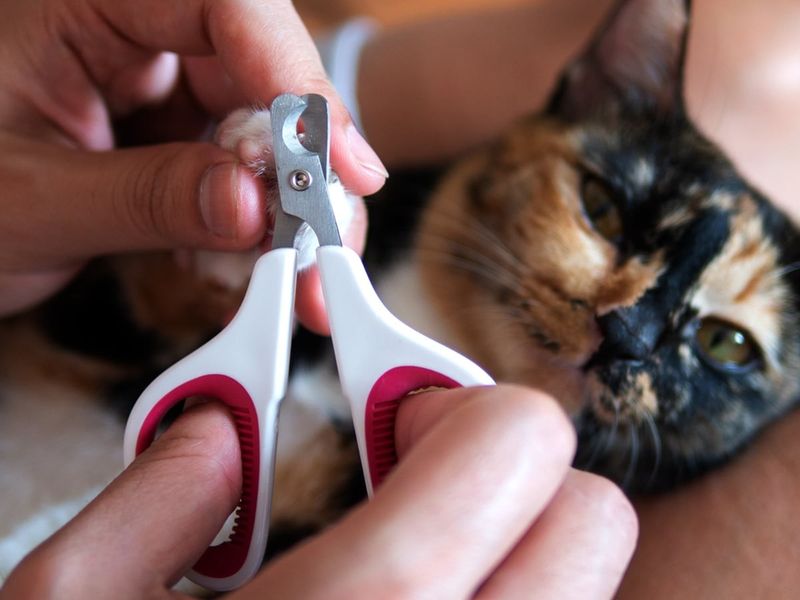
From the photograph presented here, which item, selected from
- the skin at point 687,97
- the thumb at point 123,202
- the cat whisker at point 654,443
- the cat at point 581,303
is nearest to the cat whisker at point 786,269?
the cat at point 581,303

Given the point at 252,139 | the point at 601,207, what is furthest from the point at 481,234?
the point at 252,139

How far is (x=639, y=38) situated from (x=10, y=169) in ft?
2.44

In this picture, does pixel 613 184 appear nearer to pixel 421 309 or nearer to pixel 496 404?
pixel 421 309

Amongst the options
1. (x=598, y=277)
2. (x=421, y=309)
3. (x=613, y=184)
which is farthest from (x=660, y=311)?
(x=421, y=309)

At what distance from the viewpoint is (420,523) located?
314mm

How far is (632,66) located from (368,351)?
68 cm

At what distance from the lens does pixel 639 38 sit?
0.89 meters

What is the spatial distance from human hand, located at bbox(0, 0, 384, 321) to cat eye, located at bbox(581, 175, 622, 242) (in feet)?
1.23

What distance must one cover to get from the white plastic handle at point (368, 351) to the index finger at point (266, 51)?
99mm

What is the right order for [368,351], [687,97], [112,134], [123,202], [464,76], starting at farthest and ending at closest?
[464,76] < [687,97] < [112,134] < [123,202] < [368,351]

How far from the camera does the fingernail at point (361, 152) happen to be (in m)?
0.51

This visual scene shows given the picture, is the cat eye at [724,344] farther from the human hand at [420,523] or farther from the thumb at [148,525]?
the thumb at [148,525]

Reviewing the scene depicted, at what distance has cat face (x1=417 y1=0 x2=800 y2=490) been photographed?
2.37 feet

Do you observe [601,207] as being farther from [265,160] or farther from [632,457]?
[265,160]
